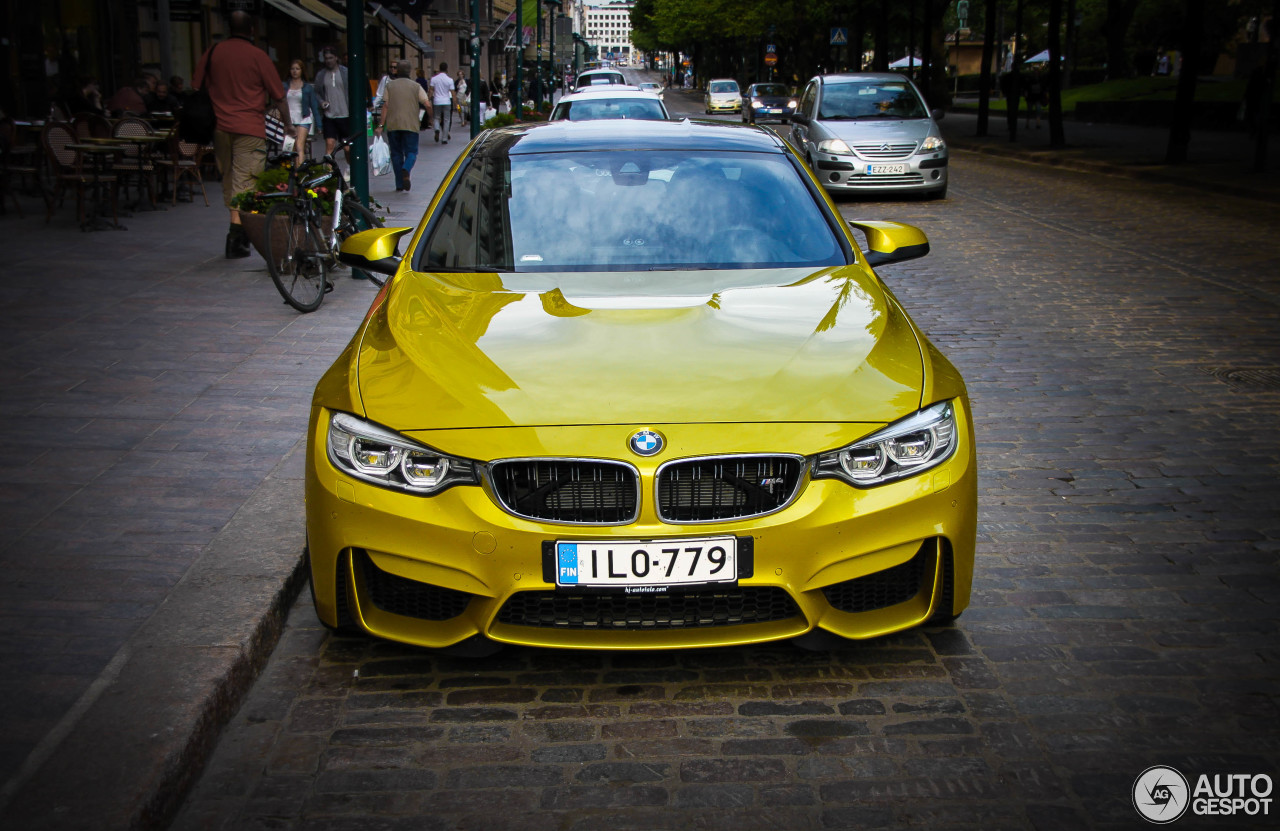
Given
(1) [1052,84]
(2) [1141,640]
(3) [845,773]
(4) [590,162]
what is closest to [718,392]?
(3) [845,773]

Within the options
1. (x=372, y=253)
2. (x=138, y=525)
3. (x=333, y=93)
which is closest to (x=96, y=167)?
(x=333, y=93)

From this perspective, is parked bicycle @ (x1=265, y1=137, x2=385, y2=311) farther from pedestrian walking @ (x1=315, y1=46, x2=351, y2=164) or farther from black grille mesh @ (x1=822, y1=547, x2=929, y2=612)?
pedestrian walking @ (x1=315, y1=46, x2=351, y2=164)

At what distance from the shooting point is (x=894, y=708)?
11.6 ft

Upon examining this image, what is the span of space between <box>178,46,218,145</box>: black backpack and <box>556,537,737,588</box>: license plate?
352 inches

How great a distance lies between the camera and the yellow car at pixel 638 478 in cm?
334

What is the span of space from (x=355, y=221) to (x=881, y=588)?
8.06m

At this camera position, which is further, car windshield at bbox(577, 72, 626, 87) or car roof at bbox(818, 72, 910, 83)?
car windshield at bbox(577, 72, 626, 87)

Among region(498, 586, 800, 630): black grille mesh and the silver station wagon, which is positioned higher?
the silver station wagon

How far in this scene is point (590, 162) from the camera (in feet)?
16.8

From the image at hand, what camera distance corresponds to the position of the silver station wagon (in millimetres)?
18016

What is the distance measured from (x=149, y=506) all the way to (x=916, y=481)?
294cm

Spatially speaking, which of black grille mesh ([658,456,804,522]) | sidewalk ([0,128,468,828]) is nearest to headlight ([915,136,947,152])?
sidewalk ([0,128,468,828])

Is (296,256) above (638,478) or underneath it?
underneath

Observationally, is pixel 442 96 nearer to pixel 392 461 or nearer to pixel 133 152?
pixel 133 152
